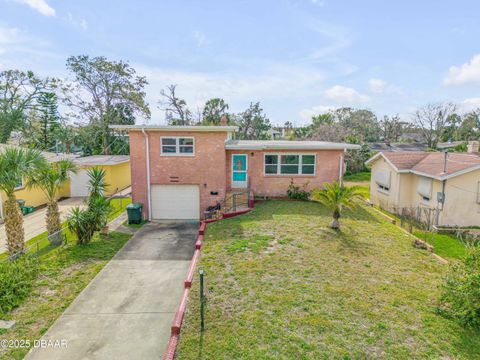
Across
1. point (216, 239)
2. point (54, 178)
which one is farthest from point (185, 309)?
point (54, 178)

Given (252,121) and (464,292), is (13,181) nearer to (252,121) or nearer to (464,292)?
(464,292)

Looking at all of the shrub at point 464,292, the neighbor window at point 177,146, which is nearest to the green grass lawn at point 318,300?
the shrub at point 464,292

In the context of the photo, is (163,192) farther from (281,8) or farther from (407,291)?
(407,291)

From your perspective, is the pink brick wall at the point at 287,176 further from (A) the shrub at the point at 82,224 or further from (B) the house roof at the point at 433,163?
(A) the shrub at the point at 82,224

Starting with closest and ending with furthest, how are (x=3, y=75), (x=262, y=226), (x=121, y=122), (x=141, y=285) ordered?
(x=141, y=285) → (x=262, y=226) → (x=3, y=75) → (x=121, y=122)

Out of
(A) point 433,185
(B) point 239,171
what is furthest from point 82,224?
(A) point 433,185

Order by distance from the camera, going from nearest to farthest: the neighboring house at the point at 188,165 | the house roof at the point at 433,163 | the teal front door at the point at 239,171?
1. the house roof at the point at 433,163
2. the neighboring house at the point at 188,165
3. the teal front door at the point at 239,171
